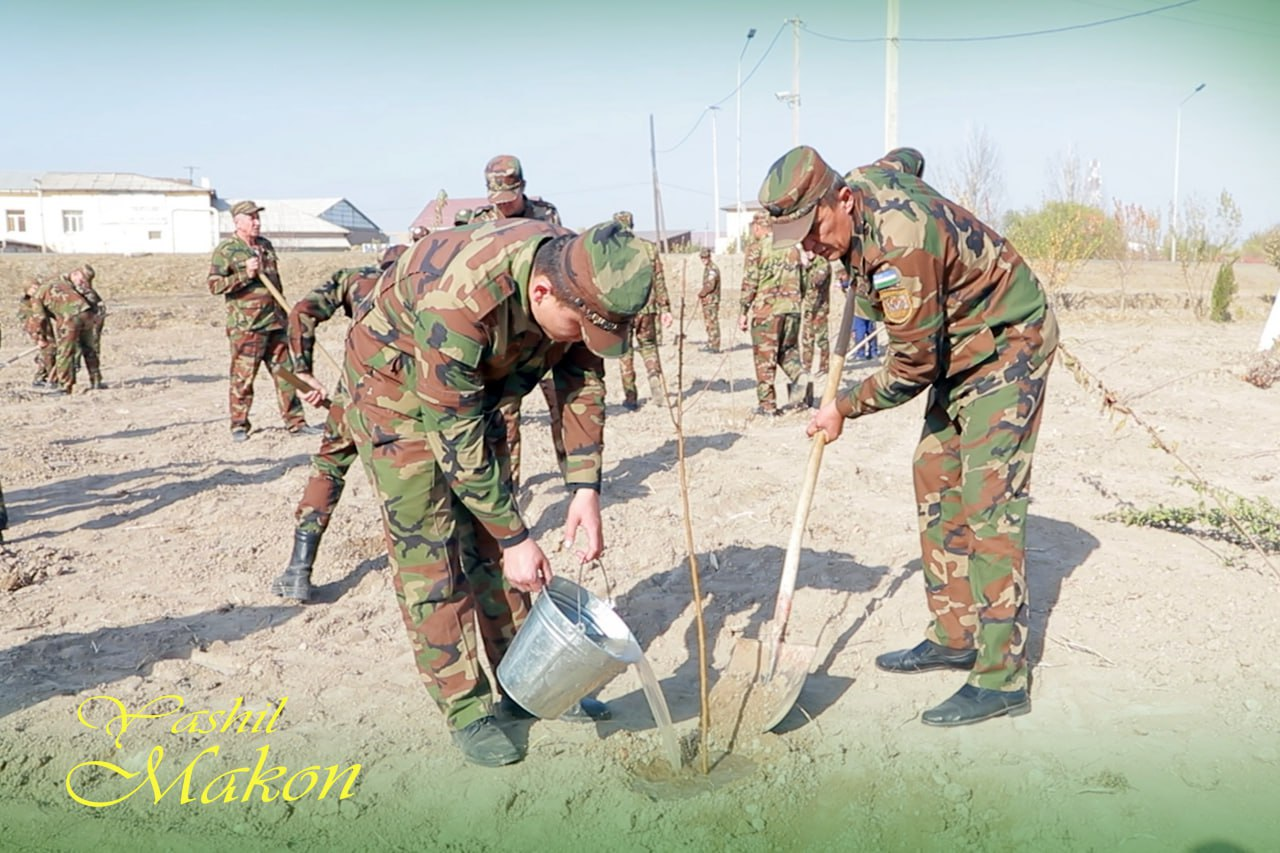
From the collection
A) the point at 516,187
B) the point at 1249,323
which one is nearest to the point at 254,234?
the point at 516,187

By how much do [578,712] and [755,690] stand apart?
64 centimetres

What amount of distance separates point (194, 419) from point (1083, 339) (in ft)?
45.4

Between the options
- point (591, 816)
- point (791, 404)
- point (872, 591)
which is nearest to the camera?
point (591, 816)

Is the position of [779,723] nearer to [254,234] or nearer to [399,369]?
[399,369]

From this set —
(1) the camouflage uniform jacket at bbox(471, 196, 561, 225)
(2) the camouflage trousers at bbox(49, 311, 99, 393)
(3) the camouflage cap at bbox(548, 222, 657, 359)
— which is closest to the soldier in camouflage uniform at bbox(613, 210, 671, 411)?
(1) the camouflage uniform jacket at bbox(471, 196, 561, 225)

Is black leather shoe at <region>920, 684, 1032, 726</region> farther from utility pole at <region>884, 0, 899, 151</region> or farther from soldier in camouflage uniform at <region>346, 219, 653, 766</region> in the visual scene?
utility pole at <region>884, 0, 899, 151</region>

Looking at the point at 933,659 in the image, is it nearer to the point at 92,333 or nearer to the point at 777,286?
the point at 777,286

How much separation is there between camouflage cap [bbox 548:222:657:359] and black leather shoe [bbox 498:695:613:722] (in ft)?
5.31

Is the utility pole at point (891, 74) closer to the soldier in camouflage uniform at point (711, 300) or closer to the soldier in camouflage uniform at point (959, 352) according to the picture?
the soldier in camouflage uniform at point (711, 300)

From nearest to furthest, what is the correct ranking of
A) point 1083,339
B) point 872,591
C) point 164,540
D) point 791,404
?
1. point 872,591
2. point 164,540
3. point 791,404
4. point 1083,339

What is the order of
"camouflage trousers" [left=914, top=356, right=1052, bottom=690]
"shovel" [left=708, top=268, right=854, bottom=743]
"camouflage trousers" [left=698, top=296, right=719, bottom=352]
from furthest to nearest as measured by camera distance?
"camouflage trousers" [left=698, top=296, right=719, bottom=352]
"shovel" [left=708, top=268, right=854, bottom=743]
"camouflage trousers" [left=914, top=356, right=1052, bottom=690]

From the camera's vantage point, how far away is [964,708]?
12.1 feet

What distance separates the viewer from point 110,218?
175ft

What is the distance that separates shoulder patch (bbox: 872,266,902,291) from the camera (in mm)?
3271
